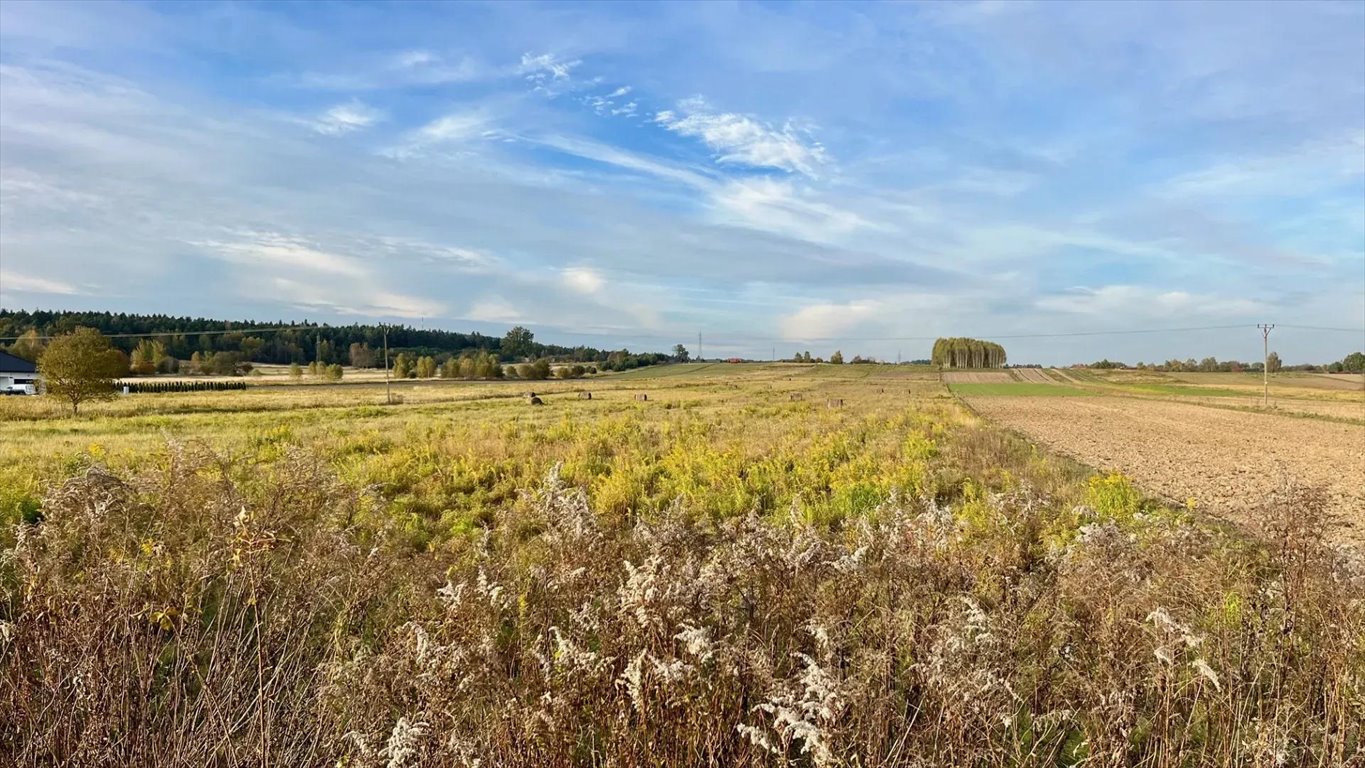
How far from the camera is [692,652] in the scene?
2.83 m

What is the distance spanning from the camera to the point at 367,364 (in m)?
148

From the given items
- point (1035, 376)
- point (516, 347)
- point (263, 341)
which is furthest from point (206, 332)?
point (1035, 376)

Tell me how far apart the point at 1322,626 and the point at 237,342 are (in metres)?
171

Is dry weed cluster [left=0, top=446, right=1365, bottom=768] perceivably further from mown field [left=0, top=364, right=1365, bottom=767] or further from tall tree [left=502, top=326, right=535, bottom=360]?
tall tree [left=502, top=326, right=535, bottom=360]

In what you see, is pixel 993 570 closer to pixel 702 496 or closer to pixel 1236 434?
pixel 702 496

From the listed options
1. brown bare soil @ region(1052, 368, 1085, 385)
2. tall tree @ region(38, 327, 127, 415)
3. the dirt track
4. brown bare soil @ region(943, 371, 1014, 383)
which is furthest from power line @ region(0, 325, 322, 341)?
brown bare soil @ region(1052, 368, 1085, 385)

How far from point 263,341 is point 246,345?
261 inches

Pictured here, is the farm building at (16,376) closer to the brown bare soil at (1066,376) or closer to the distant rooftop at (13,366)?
the distant rooftop at (13,366)

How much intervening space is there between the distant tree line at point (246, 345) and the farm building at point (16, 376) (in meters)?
30.8

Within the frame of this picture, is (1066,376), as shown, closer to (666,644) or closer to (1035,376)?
(1035,376)

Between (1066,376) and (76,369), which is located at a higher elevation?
(1066,376)

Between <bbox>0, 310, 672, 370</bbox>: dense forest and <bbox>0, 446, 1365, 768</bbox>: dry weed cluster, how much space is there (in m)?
141

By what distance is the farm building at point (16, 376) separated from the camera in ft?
231

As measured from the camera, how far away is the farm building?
70.5 m
